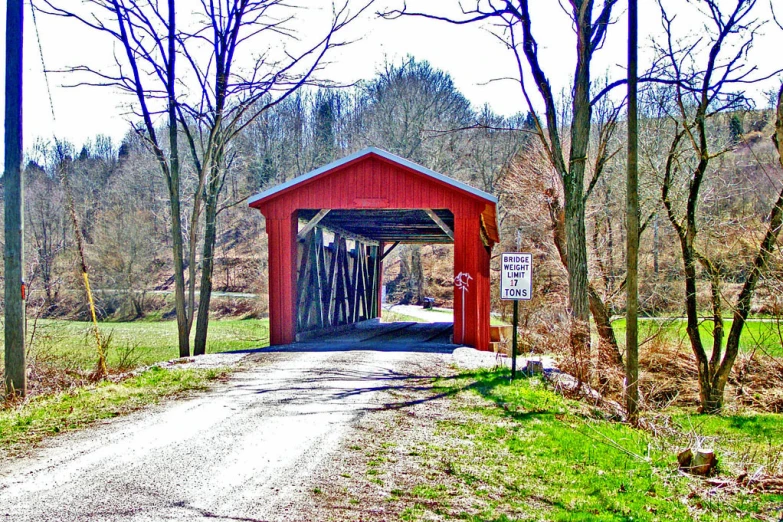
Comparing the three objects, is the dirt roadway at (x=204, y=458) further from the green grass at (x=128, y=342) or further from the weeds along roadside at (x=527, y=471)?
the green grass at (x=128, y=342)

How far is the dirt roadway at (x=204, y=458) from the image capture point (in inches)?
184

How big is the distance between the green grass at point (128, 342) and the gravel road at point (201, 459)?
552 cm

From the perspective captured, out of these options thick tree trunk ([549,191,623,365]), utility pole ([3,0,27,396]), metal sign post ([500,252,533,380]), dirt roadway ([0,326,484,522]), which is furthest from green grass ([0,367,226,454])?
thick tree trunk ([549,191,623,365])

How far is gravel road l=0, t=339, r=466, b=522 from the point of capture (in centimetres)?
467

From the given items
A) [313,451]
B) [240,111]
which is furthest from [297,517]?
[240,111]

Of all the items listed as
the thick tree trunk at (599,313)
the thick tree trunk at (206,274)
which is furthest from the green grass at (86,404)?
the thick tree trunk at (599,313)

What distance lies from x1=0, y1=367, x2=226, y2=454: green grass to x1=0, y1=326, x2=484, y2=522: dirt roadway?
0.34m

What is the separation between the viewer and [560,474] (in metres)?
5.85

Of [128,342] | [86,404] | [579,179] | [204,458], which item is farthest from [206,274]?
[204,458]

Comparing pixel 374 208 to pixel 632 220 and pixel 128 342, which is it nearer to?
pixel 632 220

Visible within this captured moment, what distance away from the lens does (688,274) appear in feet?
48.5

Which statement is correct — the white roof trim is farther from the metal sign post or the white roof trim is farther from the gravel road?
the gravel road

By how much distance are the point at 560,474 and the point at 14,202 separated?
7.33 m

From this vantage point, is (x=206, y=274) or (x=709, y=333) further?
(x=206, y=274)
